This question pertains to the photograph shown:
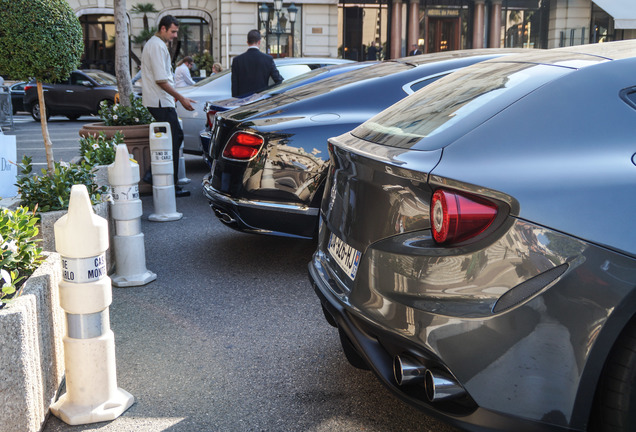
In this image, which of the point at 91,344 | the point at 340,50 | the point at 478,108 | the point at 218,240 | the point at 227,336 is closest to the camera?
the point at 478,108

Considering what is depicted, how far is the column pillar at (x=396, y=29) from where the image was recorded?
3325 cm

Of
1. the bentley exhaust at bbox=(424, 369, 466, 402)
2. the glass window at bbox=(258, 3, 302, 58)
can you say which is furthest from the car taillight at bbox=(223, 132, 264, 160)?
the glass window at bbox=(258, 3, 302, 58)

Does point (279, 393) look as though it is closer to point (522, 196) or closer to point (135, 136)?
point (522, 196)

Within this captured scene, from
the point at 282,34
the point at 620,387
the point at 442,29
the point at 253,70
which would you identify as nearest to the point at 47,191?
the point at 620,387

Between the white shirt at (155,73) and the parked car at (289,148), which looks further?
the white shirt at (155,73)

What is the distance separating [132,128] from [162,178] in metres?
1.55

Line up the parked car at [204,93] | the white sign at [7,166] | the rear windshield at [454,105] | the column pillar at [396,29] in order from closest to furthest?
the rear windshield at [454,105] → the white sign at [7,166] → the parked car at [204,93] → the column pillar at [396,29]

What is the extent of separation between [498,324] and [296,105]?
3262mm

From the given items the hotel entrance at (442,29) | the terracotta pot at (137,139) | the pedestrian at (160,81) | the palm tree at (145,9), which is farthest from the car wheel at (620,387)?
the palm tree at (145,9)

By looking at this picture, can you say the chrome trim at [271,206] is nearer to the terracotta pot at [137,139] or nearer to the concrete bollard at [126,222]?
the concrete bollard at [126,222]

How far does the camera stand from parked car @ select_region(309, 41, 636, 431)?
7.19 ft

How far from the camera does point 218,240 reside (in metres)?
6.29

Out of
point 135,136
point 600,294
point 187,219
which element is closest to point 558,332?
point 600,294

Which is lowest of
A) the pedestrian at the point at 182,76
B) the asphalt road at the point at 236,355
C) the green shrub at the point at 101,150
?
the asphalt road at the point at 236,355
